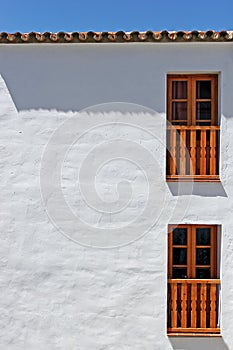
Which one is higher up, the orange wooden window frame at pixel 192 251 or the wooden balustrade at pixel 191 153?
the wooden balustrade at pixel 191 153

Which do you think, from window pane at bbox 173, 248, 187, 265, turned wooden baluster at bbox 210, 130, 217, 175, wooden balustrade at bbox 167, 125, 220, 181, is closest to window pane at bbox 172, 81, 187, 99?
wooden balustrade at bbox 167, 125, 220, 181

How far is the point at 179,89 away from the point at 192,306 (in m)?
4.19

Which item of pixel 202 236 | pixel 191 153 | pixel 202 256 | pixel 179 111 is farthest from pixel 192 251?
pixel 179 111

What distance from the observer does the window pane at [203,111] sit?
23.3ft

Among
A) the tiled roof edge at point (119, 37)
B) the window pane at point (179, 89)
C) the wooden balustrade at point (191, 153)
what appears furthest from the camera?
the window pane at point (179, 89)

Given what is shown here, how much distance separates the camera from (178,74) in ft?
23.1

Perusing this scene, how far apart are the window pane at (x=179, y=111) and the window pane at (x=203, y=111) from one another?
0.84 feet

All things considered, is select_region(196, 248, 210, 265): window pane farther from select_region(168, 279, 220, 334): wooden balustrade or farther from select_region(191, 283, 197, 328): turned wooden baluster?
select_region(191, 283, 197, 328): turned wooden baluster

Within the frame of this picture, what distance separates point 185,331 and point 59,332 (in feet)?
7.80

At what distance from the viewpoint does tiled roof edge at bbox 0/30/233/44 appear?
6588mm

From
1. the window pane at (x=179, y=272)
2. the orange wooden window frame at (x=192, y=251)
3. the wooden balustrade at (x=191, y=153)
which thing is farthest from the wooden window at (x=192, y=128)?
the window pane at (x=179, y=272)

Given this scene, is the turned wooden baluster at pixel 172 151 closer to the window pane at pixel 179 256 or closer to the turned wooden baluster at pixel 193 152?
the turned wooden baluster at pixel 193 152

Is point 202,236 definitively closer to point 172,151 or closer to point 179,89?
point 172,151

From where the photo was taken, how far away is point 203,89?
7152 millimetres
